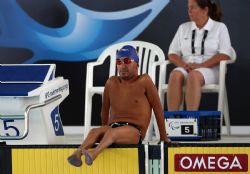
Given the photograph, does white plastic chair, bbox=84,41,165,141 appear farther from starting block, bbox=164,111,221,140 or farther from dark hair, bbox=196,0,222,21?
dark hair, bbox=196,0,222,21

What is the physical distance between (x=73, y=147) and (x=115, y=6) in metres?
3.92

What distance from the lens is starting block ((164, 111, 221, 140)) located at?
19.3ft

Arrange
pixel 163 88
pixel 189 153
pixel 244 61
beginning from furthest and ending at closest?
pixel 244 61
pixel 163 88
pixel 189 153

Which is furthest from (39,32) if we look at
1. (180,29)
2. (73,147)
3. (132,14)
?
(73,147)

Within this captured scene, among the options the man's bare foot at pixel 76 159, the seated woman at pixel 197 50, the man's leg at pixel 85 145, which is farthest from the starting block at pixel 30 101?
the seated woman at pixel 197 50

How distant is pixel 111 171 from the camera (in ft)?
10.7

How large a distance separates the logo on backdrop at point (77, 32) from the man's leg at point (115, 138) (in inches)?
126

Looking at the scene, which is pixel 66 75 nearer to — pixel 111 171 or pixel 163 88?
pixel 163 88

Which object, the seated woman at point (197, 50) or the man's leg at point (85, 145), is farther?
the seated woman at point (197, 50)

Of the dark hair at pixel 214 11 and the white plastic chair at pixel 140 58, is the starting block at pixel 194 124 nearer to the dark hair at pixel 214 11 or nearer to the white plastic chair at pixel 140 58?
the white plastic chair at pixel 140 58

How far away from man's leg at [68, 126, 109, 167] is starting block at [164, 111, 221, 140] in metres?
2.15

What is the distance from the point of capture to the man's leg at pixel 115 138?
3253 mm

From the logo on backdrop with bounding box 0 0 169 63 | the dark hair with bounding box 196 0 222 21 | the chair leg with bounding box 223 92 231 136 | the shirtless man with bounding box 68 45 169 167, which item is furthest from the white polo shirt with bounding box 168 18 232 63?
the shirtless man with bounding box 68 45 169 167

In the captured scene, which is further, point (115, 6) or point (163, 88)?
point (115, 6)
